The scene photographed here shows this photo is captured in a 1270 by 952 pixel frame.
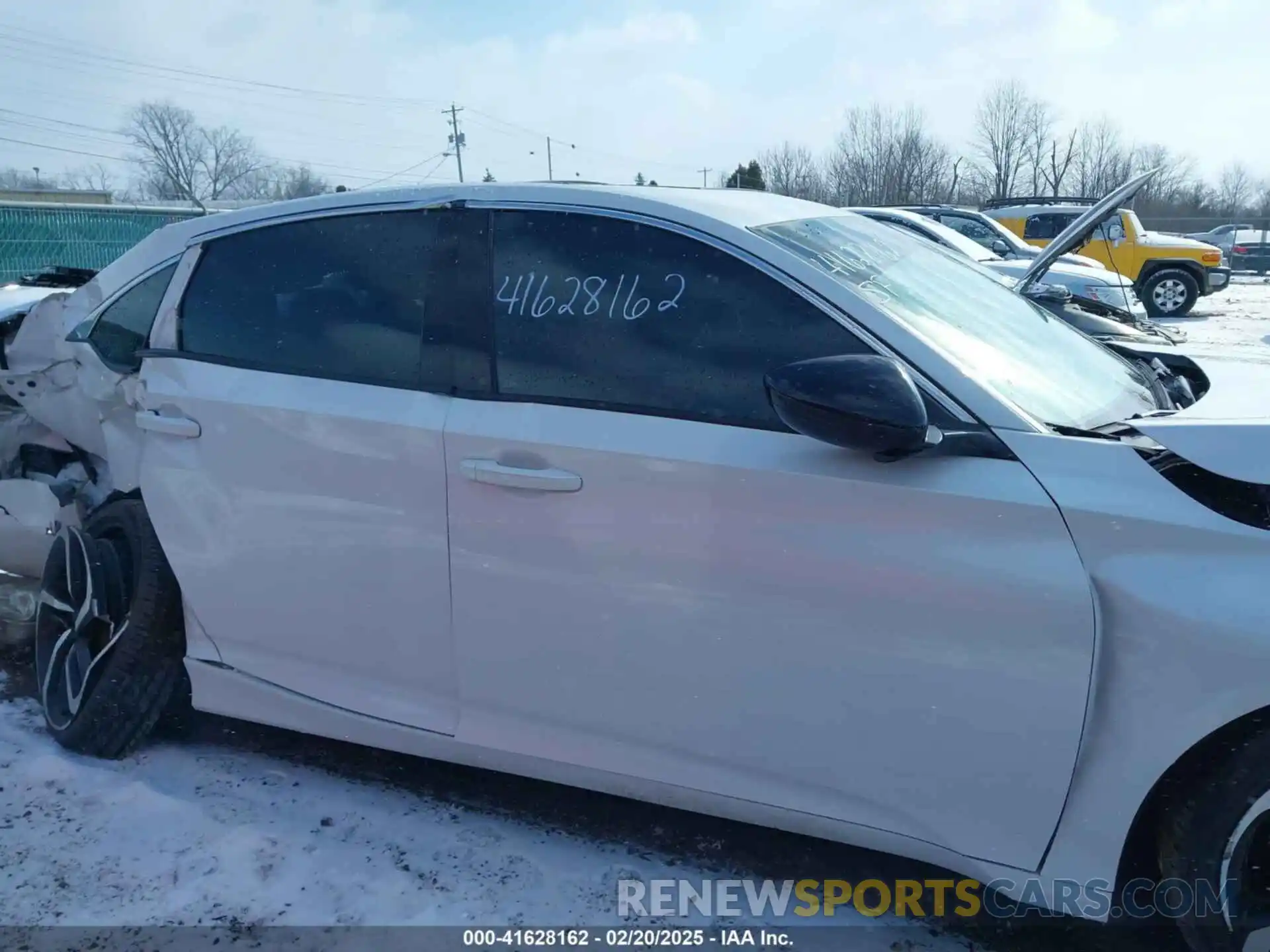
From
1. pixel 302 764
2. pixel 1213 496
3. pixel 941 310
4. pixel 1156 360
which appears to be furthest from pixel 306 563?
pixel 1156 360

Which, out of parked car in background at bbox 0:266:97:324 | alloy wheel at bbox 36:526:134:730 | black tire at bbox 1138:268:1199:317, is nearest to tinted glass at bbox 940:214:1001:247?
black tire at bbox 1138:268:1199:317

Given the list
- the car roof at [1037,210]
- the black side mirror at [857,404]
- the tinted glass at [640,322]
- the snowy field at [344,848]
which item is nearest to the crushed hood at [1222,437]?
the black side mirror at [857,404]

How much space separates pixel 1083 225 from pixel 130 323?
11.4ft

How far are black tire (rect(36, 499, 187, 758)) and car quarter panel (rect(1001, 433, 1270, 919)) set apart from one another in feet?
8.12

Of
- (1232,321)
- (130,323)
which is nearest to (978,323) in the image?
(130,323)

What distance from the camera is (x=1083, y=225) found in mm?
4020

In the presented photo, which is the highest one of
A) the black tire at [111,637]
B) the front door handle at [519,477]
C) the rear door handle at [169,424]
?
the rear door handle at [169,424]

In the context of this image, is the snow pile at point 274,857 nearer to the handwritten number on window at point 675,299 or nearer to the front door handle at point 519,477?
the front door handle at point 519,477

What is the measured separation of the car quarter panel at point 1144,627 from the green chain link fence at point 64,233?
1573 centimetres

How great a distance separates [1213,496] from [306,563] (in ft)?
6.98

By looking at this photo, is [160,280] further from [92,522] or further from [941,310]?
[941,310]

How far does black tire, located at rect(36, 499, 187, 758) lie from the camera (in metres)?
3.10

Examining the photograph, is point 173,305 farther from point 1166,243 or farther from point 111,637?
point 1166,243

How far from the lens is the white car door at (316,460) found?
2.59 m
